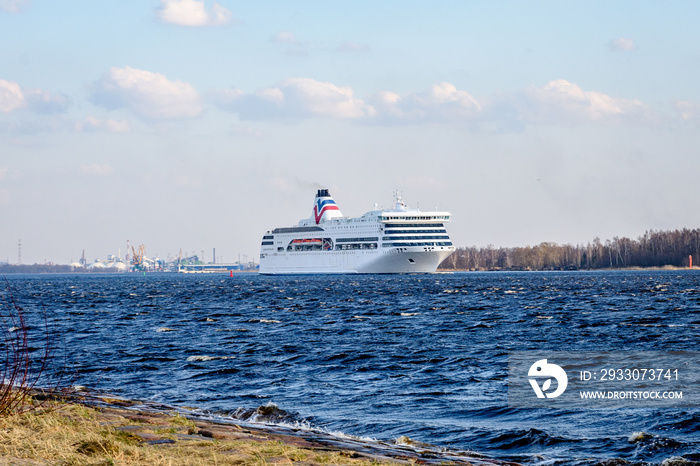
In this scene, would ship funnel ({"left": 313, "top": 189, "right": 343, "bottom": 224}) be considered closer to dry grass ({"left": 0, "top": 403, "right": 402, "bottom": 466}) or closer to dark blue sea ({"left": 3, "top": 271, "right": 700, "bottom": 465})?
dark blue sea ({"left": 3, "top": 271, "right": 700, "bottom": 465})

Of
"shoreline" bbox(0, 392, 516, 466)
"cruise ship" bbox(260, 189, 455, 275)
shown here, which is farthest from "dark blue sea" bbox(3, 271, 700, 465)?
"cruise ship" bbox(260, 189, 455, 275)

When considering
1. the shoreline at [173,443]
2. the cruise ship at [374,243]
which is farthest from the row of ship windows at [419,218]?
the shoreline at [173,443]

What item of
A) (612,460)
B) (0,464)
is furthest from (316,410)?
(0,464)

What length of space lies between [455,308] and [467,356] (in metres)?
21.5

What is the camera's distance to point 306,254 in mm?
139625

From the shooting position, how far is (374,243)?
4970 inches

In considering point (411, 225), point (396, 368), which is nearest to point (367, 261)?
point (411, 225)

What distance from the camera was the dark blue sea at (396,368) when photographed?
39.2 ft

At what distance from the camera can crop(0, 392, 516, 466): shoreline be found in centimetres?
833

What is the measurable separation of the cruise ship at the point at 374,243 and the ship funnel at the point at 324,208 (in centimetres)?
132

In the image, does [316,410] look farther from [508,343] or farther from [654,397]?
[508,343]

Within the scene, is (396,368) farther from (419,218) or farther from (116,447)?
(419,218)

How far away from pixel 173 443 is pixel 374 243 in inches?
4604

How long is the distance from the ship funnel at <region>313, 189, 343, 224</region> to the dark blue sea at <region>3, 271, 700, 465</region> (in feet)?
342
